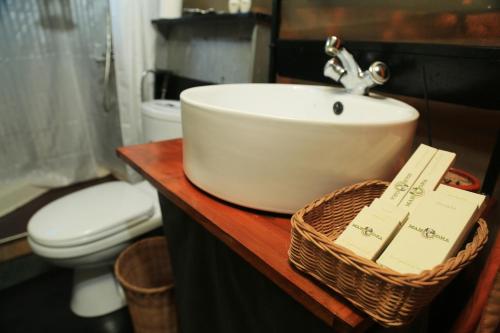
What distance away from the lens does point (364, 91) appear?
718 millimetres

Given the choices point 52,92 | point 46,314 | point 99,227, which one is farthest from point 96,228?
point 52,92

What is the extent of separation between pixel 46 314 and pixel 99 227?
0.59 meters

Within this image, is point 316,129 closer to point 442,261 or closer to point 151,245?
point 442,261

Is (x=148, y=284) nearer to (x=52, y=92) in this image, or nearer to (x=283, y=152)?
(x=283, y=152)

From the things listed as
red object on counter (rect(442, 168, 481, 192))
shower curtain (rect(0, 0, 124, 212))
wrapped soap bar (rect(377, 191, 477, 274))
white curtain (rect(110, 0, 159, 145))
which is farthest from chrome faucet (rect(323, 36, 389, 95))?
shower curtain (rect(0, 0, 124, 212))

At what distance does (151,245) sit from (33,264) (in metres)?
0.74

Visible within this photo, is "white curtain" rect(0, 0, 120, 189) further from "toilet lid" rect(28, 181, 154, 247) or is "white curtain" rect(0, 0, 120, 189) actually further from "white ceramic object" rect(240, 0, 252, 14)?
"white ceramic object" rect(240, 0, 252, 14)

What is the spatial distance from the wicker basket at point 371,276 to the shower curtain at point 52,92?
67.5 inches

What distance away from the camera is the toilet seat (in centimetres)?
107

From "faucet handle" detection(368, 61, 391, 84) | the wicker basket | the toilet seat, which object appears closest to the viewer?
the wicker basket

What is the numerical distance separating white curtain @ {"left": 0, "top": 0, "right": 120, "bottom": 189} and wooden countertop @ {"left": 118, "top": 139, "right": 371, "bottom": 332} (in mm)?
1357

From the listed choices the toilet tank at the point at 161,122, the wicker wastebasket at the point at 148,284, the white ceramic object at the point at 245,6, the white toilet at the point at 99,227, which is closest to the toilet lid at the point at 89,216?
the white toilet at the point at 99,227

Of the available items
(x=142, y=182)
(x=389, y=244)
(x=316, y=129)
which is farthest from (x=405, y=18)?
(x=142, y=182)

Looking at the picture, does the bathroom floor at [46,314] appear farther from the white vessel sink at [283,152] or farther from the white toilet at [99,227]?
the white vessel sink at [283,152]
